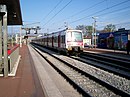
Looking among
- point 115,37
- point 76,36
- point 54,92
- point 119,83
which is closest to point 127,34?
point 115,37

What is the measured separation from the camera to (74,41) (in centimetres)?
2931

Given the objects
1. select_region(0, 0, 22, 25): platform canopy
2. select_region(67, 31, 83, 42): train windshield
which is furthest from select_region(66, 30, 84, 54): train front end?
select_region(0, 0, 22, 25): platform canopy

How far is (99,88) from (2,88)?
3760 mm

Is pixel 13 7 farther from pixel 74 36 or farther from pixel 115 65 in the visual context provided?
pixel 74 36

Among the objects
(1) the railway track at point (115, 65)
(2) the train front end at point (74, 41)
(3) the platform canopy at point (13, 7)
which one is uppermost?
(3) the platform canopy at point (13, 7)

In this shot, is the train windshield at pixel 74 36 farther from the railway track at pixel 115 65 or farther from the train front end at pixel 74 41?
the railway track at pixel 115 65

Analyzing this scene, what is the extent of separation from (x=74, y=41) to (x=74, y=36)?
573 mm

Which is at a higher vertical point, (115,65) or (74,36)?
(74,36)

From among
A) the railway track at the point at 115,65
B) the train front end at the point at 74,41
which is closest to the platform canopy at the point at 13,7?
the railway track at the point at 115,65

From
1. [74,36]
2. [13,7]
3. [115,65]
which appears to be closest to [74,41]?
[74,36]

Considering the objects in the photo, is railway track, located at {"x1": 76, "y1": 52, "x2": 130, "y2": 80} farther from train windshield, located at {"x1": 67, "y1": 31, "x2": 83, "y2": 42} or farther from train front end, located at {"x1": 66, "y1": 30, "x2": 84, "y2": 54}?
train windshield, located at {"x1": 67, "y1": 31, "x2": 83, "y2": 42}

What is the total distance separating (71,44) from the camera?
28.9 meters

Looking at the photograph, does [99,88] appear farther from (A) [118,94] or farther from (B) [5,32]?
(B) [5,32]

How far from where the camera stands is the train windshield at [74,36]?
29.1m
